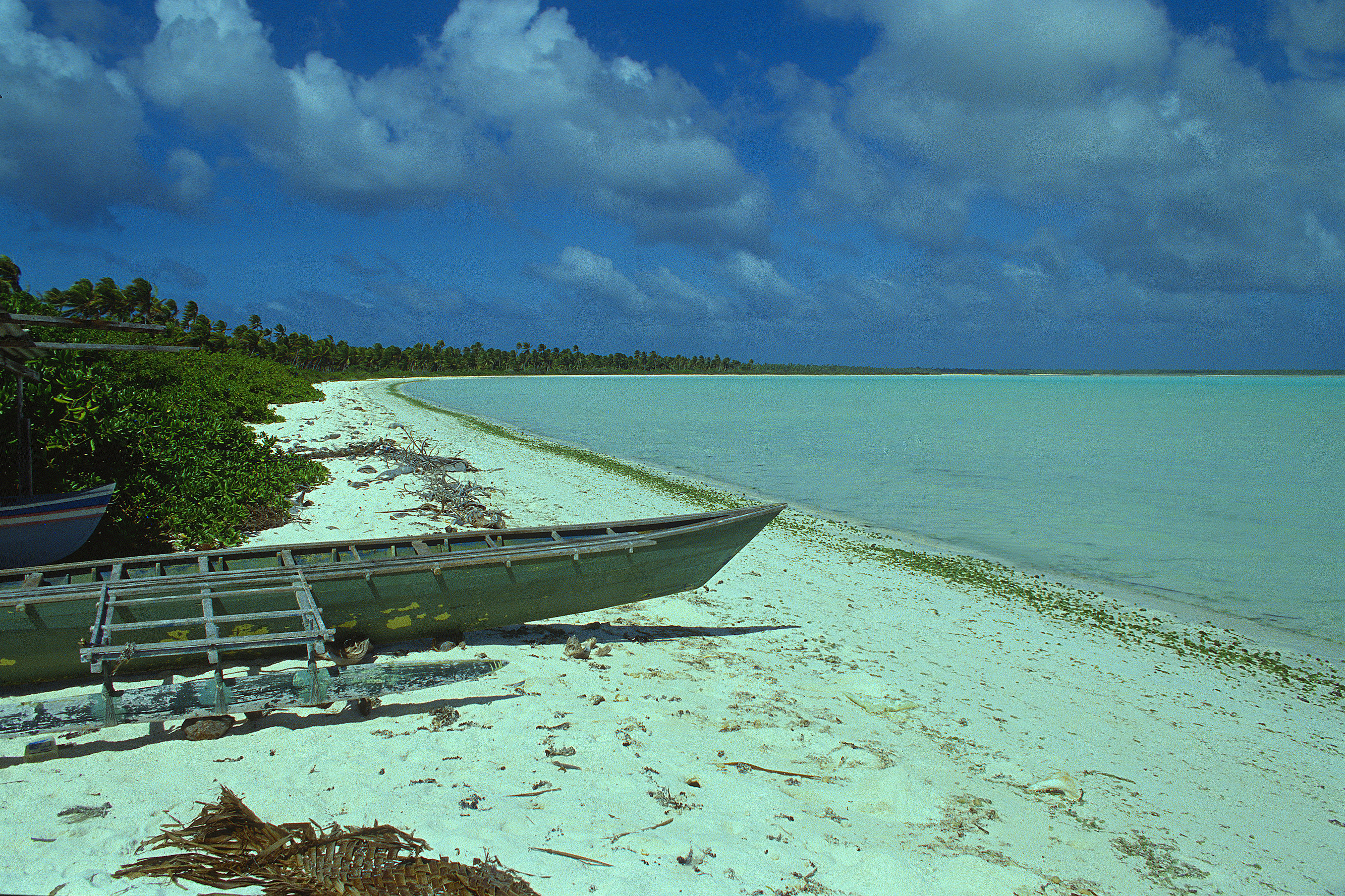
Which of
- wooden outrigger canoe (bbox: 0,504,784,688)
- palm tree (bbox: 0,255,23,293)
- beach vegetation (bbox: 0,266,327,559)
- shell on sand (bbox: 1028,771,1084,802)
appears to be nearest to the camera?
shell on sand (bbox: 1028,771,1084,802)

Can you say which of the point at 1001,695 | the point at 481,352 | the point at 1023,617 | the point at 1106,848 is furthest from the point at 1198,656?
the point at 481,352

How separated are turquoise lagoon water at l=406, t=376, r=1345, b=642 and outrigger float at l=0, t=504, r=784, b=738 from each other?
29.9 ft

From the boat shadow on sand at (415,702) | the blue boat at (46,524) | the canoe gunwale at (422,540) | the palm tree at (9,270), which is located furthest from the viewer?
the palm tree at (9,270)

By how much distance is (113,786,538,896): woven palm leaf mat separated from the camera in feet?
11.2

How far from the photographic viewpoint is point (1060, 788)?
529 cm

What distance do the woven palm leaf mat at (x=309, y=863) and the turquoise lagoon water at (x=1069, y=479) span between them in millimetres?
12099

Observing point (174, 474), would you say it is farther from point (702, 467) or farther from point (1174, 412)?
point (1174, 412)

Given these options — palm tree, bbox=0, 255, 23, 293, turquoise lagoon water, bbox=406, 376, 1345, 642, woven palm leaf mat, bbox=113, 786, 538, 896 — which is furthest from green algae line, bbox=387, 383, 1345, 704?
palm tree, bbox=0, 255, 23, 293

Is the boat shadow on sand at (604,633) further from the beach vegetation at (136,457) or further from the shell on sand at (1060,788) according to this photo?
the beach vegetation at (136,457)

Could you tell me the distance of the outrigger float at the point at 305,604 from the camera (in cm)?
491

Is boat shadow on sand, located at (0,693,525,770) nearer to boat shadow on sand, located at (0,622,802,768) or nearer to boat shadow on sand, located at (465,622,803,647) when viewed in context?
boat shadow on sand, located at (0,622,802,768)

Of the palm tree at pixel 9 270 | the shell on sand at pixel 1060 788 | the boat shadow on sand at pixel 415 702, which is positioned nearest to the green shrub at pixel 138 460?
the boat shadow on sand at pixel 415 702

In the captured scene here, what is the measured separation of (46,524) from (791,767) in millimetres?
7559

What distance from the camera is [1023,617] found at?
9.88 metres
